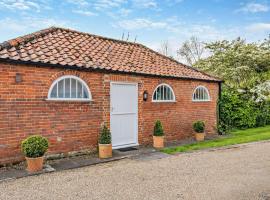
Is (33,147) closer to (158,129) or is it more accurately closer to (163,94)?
(158,129)

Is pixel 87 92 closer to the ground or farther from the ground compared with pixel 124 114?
farther from the ground

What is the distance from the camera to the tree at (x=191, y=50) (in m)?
34.6

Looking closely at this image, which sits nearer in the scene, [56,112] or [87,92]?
[56,112]

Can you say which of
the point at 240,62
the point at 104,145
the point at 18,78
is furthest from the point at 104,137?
the point at 240,62

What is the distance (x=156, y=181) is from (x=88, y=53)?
558cm

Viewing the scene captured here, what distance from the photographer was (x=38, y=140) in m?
6.60

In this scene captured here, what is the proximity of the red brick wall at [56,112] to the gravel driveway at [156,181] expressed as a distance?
58.3 inches

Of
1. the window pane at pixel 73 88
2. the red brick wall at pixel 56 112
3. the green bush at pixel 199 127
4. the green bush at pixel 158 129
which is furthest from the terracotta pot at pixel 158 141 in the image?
the window pane at pixel 73 88

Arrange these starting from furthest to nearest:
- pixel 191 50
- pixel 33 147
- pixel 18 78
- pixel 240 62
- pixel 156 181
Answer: pixel 191 50, pixel 240 62, pixel 18 78, pixel 33 147, pixel 156 181

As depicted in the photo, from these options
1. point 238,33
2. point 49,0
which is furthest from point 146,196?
point 238,33

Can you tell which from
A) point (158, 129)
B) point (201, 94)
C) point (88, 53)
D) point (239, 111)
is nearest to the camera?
point (88, 53)

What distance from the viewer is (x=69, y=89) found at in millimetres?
8062

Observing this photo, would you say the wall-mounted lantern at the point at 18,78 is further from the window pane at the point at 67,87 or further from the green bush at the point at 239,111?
the green bush at the point at 239,111

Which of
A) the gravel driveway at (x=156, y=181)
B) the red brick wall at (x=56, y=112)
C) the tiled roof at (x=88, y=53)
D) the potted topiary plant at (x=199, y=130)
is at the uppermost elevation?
the tiled roof at (x=88, y=53)
